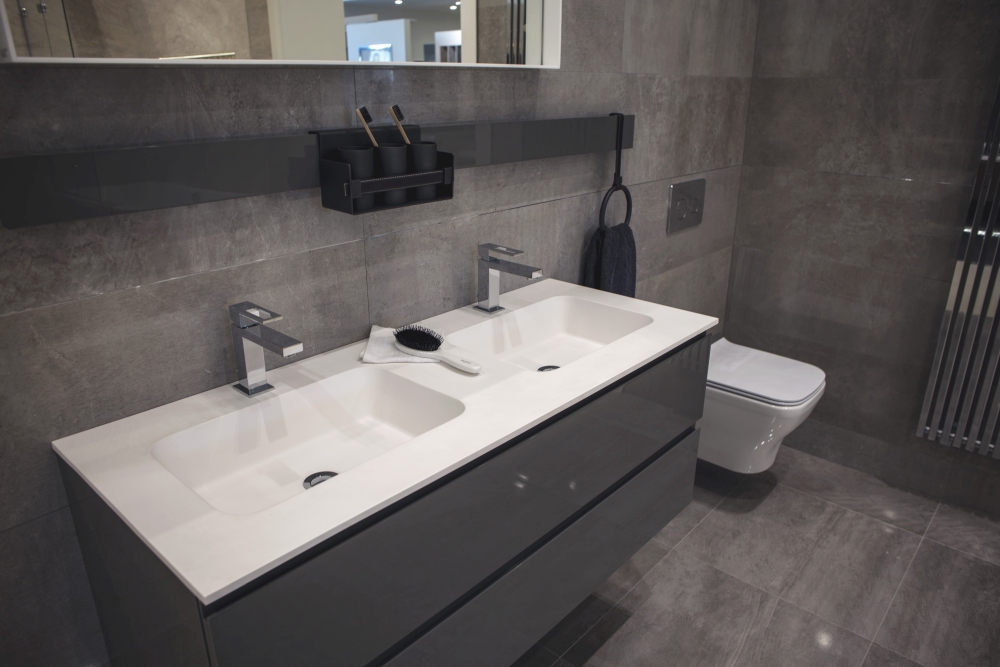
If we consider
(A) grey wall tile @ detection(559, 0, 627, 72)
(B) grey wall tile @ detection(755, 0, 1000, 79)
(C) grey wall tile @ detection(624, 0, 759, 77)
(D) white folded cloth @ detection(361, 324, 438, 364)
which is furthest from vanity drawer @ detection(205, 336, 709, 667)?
(B) grey wall tile @ detection(755, 0, 1000, 79)

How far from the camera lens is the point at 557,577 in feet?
5.13

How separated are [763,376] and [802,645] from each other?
87cm

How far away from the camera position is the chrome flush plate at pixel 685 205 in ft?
8.52

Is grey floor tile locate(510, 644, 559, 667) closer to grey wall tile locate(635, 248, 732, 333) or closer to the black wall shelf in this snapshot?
grey wall tile locate(635, 248, 732, 333)

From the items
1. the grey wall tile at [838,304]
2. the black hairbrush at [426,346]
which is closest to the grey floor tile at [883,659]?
the grey wall tile at [838,304]

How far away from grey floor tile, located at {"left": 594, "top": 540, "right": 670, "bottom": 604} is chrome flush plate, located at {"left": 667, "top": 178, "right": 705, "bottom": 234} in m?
1.12

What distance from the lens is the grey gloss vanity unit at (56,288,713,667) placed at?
1.00 metres

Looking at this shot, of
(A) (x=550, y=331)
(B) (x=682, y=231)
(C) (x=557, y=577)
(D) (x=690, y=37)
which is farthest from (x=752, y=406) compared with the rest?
(D) (x=690, y=37)

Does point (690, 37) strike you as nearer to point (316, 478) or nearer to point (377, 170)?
point (377, 170)


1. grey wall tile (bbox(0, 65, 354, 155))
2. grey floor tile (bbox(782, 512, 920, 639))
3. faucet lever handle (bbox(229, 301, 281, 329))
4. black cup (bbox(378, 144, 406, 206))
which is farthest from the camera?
grey floor tile (bbox(782, 512, 920, 639))

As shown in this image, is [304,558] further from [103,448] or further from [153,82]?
[153,82]

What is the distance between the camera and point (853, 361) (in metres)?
2.86

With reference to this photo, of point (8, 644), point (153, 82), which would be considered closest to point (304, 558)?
point (8, 644)

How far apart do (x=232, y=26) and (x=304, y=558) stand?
0.91 meters
